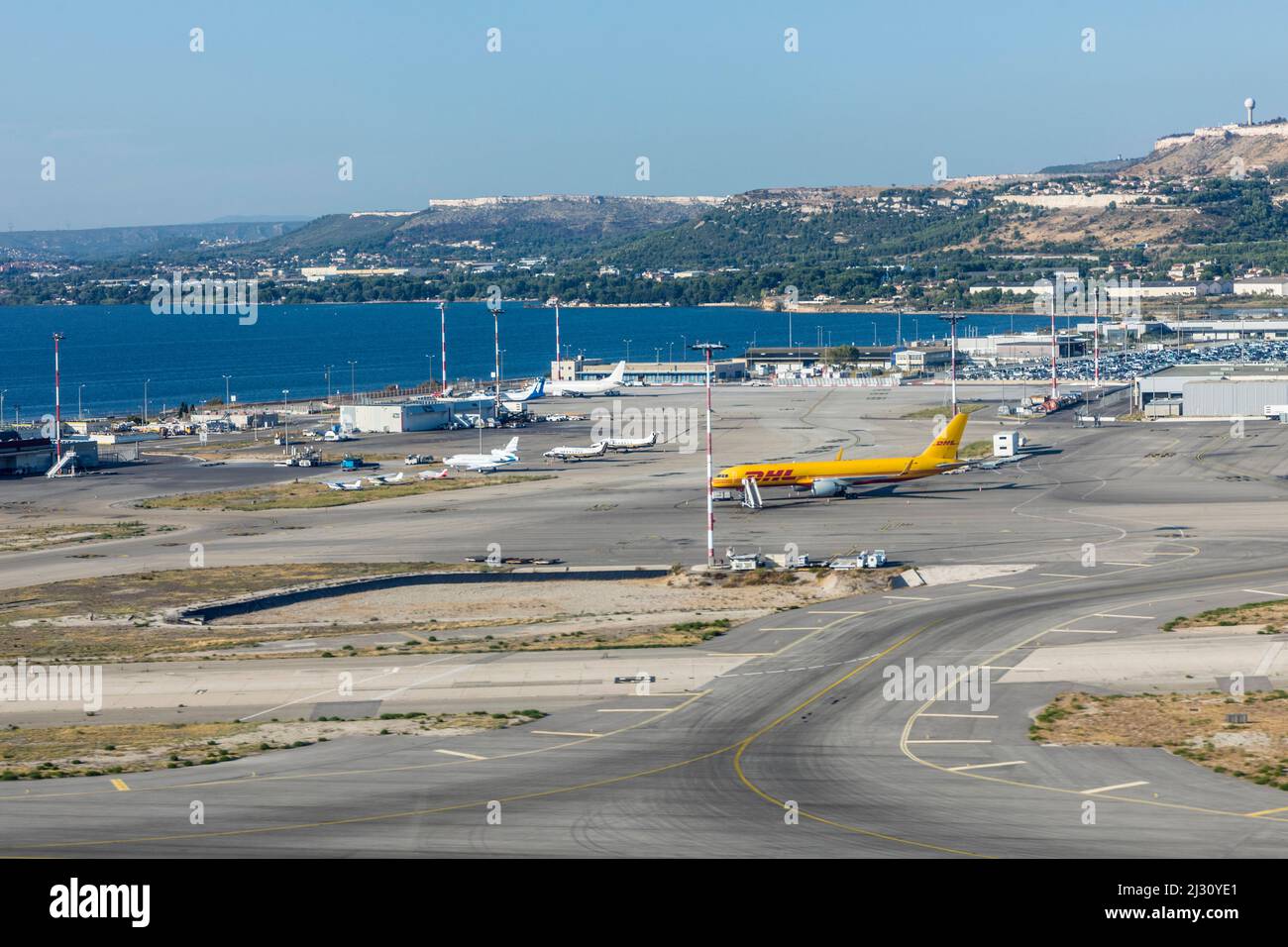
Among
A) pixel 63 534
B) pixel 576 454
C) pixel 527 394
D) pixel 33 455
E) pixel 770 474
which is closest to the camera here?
pixel 63 534

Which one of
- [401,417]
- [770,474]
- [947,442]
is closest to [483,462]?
[770,474]

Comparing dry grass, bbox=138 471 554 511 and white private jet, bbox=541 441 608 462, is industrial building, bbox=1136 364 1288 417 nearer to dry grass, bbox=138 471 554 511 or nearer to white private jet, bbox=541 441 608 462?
white private jet, bbox=541 441 608 462

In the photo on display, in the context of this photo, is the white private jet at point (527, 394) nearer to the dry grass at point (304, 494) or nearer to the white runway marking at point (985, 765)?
Result: the dry grass at point (304, 494)

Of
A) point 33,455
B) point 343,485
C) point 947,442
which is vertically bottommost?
point 343,485

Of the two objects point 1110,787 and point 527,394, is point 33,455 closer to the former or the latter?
point 527,394

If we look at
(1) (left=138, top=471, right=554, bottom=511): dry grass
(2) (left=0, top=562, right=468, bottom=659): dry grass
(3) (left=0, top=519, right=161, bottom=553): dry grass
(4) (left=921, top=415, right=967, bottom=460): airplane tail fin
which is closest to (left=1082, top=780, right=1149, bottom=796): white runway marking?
(2) (left=0, top=562, right=468, bottom=659): dry grass

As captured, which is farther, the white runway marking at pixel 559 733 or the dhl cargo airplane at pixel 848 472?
the dhl cargo airplane at pixel 848 472

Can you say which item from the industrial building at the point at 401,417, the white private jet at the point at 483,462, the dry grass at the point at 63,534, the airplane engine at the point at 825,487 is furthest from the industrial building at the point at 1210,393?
the dry grass at the point at 63,534
